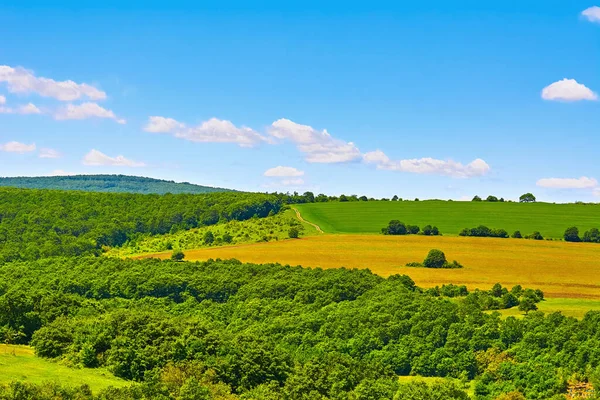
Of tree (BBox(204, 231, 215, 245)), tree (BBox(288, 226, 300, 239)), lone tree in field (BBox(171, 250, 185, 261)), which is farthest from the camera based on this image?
tree (BBox(204, 231, 215, 245))

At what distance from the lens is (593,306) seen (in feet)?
365

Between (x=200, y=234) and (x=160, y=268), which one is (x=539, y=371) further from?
(x=200, y=234)

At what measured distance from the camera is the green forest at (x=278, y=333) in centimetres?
7138

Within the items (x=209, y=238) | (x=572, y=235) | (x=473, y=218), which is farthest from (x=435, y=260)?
(x=209, y=238)

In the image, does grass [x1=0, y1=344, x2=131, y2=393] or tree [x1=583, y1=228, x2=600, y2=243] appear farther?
tree [x1=583, y1=228, x2=600, y2=243]

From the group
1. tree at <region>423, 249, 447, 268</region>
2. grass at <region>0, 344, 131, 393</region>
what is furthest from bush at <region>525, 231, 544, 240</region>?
grass at <region>0, 344, 131, 393</region>

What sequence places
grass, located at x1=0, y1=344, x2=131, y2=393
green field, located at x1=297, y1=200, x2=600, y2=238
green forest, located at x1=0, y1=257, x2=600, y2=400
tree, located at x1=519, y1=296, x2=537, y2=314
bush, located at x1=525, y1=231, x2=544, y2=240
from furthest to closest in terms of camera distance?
green field, located at x1=297, y1=200, x2=600, y2=238
bush, located at x1=525, y1=231, x2=544, y2=240
tree, located at x1=519, y1=296, x2=537, y2=314
green forest, located at x1=0, y1=257, x2=600, y2=400
grass, located at x1=0, y1=344, x2=131, y2=393

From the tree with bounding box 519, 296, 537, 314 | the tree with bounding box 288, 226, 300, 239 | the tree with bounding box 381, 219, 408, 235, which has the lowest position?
the tree with bounding box 519, 296, 537, 314

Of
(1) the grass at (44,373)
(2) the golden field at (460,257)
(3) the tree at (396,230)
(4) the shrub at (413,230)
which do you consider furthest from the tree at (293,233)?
(1) the grass at (44,373)

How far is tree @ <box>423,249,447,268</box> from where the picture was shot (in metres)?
144

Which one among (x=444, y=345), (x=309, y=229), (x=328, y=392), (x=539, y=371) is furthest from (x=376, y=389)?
(x=309, y=229)

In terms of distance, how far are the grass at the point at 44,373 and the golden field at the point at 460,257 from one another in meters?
72.1

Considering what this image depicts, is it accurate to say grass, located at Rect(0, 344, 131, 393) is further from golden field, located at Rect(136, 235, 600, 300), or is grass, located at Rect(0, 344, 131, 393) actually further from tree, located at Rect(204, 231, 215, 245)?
tree, located at Rect(204, 231, 215, 245)

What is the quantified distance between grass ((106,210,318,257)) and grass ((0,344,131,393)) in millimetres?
103479
